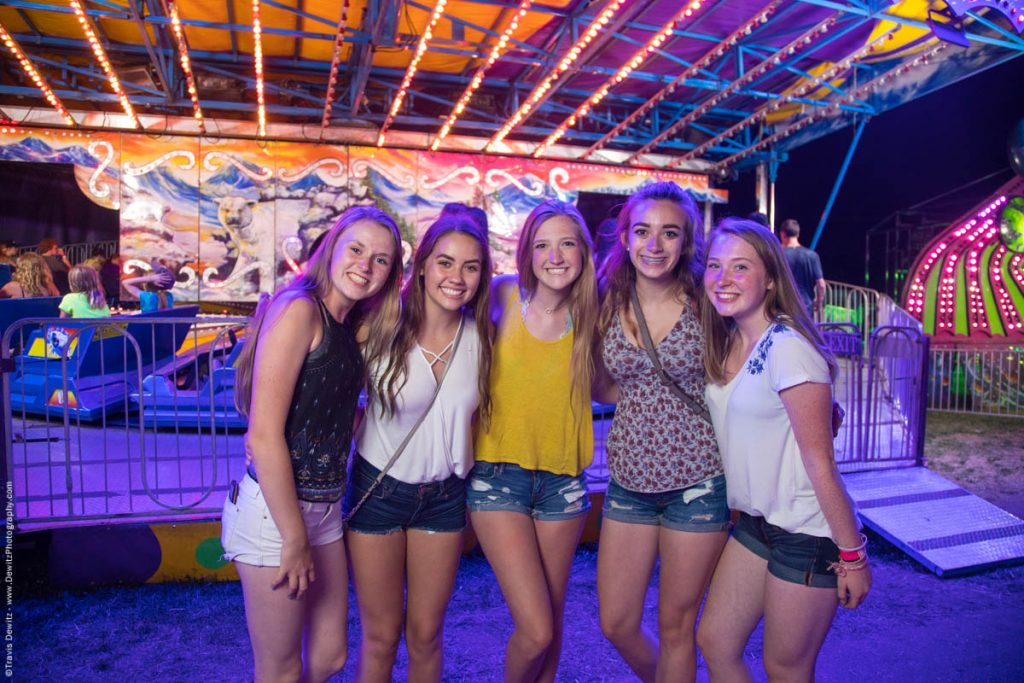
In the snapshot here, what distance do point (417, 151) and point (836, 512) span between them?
12151 millimetres

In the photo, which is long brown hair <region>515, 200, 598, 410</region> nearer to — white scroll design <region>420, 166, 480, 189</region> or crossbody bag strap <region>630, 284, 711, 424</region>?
crossbody bag strap <region>630, 284, 711, 424</region>

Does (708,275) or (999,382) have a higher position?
(708,275)

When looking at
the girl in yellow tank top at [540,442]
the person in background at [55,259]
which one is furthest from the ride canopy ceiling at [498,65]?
the girl in yellow tank top at [540,442]

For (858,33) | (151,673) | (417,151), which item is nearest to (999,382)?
(858,33)

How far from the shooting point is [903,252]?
12.4 metres

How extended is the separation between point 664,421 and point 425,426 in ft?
2.56

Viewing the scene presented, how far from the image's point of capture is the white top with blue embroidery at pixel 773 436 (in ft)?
6.67

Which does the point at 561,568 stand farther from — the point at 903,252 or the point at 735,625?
the point at 903,252

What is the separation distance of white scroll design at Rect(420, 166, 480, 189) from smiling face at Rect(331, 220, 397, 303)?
11433mm

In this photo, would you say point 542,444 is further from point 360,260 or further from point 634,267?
point 360,260

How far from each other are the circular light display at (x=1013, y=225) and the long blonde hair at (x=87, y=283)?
1220 centimetres

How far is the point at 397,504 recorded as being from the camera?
226cm

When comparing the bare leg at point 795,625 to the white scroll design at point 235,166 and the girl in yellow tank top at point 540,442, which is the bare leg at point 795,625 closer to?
the girl in yellow tank top at point 540,442

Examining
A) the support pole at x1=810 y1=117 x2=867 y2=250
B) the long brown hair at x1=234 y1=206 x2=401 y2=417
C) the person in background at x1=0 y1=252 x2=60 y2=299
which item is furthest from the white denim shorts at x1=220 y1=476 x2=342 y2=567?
the support pole at x1=810 y1=117 x2=867 y2=250
